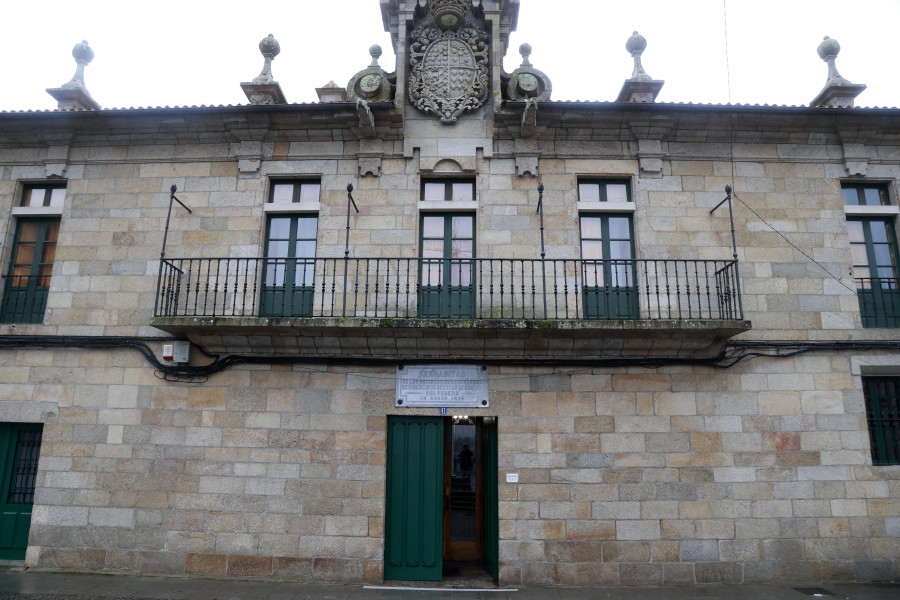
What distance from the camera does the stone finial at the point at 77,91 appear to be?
9.00 meters

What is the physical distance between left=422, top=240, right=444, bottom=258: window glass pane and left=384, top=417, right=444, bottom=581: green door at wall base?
2.44m

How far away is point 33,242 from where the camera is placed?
8383 millimetres

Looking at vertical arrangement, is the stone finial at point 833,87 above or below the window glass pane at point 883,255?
above

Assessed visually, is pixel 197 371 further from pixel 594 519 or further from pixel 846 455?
pixel 846 455

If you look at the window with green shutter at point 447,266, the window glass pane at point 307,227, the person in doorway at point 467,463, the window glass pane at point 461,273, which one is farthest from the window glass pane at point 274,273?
the person in doorway at point 467,463

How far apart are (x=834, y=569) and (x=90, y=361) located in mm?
10866

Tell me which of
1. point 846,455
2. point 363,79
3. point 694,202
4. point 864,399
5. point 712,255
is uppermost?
point 363,79

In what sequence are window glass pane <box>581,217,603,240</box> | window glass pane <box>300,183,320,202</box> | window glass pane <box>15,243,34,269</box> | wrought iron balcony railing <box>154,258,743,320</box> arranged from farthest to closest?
window glass pane <box>15,243,34,269</box> → window glass pane <box>300,183,320,202</box> → window glass pane <box>581,217,603,240</box> → wrought iron balcony railing <box>154,258,743,320</box>

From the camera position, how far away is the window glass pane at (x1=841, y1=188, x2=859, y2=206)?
8.11 metres

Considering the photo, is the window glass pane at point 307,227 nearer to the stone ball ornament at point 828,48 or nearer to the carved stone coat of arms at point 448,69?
the carved stone coat of arms at point 448,69

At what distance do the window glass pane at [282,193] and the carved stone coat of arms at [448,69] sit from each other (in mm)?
2413

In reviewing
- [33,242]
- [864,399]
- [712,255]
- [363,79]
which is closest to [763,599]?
[864,399]

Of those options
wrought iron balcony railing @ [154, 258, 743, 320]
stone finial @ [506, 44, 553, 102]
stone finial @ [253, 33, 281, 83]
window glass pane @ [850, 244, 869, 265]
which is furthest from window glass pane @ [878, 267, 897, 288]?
stone finial @ [253, 33, 281, 83]

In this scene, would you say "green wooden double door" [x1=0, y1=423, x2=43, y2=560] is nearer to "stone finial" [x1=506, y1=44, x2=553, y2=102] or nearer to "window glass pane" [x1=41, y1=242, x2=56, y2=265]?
"window glass pane" [x1=41, y1=242, x2=56, y2=265]
